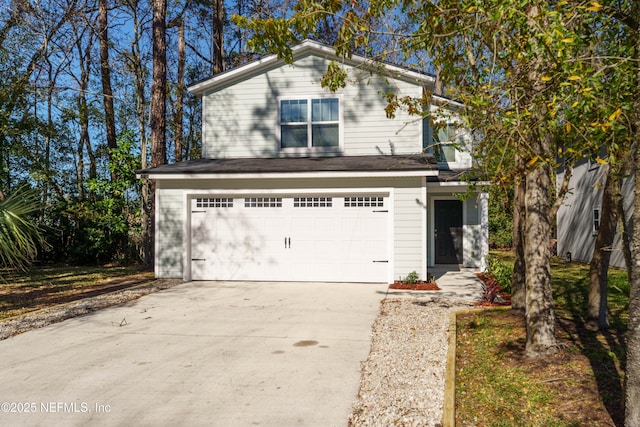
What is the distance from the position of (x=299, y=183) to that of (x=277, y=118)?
2.72m

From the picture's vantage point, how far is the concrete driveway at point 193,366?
167 inches

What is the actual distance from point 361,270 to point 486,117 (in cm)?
741

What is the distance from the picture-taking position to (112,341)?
21.8ft

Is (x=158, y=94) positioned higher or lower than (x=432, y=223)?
higher

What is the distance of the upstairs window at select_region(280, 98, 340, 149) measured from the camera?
12828 millimetres

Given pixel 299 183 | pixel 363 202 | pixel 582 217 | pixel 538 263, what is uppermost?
pixel 299 183

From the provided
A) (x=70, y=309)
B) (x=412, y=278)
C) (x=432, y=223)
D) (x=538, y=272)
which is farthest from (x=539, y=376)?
(x=432, y=223)

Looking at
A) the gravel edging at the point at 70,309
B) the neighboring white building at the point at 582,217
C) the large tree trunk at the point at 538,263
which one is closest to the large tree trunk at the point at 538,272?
the large tree trunk at the point at 538,263

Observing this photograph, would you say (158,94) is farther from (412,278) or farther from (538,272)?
(538,272)

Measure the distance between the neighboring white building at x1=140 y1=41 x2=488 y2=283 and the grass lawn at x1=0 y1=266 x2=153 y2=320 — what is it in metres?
1.91

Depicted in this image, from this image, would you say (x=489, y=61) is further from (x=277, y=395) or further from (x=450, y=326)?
(x=277, y=395)

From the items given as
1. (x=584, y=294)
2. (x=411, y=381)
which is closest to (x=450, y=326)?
(x=411, y=381)

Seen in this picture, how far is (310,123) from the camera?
12953 mm

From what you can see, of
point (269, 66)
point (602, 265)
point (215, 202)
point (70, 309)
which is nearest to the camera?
point (602, 265)
